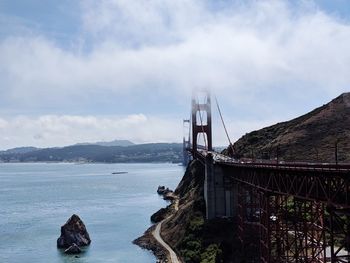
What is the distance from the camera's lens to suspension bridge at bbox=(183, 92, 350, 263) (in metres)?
25.1

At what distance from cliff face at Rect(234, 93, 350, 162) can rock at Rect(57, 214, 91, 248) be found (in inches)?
1048

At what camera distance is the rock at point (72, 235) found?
229 feet

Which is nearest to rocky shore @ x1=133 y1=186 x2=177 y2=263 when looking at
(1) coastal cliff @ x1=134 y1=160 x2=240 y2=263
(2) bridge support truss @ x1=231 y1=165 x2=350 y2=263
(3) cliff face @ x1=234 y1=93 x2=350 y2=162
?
(1) coastal cliff @ x1=134 y1=160 x2=240 y2=263

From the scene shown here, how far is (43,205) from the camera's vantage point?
123188mm

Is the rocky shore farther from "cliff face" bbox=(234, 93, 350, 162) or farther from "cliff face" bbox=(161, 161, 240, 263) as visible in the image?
"cliff face" bbox=(234, 93, 350, 162)

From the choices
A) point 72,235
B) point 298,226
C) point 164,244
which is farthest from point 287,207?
point 72,235

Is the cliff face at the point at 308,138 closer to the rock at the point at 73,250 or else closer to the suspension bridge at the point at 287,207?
the suspension bridge at the point at 287,207

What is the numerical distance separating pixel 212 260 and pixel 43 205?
267 feet

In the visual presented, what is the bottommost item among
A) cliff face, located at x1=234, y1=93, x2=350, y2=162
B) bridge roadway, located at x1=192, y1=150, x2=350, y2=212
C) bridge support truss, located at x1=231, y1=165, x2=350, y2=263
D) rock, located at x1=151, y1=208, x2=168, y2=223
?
rock, located at x1=151, y1=208, x2=168, y2=223

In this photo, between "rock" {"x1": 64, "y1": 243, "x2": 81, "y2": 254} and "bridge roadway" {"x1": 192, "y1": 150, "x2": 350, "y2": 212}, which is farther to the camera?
"rock" {"x1": 64, "y1": 243, "x2": 81, "y2": 254}

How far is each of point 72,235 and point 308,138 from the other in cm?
4231

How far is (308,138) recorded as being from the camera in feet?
282

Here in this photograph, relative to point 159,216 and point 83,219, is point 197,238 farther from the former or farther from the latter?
point 83,219

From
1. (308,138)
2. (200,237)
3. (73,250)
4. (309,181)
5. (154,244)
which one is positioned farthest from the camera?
(308,138)
